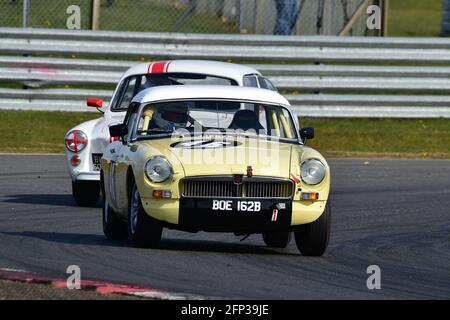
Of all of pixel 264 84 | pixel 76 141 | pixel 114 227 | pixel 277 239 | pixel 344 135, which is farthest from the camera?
pixel 344 135

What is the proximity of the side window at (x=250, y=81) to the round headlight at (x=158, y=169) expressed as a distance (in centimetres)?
471

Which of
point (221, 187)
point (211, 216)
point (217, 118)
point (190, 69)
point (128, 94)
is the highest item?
point (190, 69)

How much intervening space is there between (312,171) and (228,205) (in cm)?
72

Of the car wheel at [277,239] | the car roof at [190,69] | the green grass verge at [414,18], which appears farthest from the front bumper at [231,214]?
the green grass verge at [414,18]

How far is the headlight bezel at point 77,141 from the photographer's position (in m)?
13.7

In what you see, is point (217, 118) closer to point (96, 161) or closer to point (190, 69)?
point (96, 161)

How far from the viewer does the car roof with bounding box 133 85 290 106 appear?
10938 mm

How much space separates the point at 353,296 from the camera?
26.6 feet

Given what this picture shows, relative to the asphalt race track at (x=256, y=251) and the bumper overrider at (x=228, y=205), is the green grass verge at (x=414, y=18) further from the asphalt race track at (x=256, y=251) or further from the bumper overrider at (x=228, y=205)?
the bumper overrider at (x=228, y=205)

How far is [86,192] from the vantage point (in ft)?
44.9

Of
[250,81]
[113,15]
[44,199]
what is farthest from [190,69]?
[113,15]

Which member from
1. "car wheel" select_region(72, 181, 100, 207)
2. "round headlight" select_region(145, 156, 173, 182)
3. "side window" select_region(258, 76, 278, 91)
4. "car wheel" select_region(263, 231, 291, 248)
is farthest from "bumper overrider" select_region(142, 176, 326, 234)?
"side window" select_region(258, 76, 278, 91)

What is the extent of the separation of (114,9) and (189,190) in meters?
12.7
